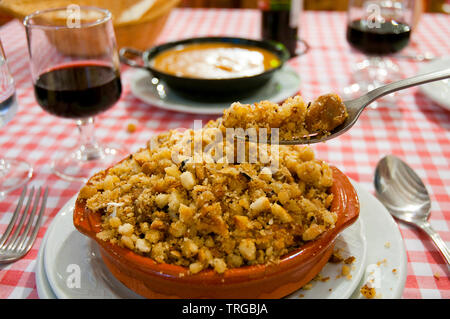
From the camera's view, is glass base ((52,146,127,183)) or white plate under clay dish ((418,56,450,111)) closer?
glass base ((52,146,127,183))

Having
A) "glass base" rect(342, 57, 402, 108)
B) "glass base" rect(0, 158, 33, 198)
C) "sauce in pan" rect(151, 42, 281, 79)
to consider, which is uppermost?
"sauce in pan" rect(151, 42, 281, 79)

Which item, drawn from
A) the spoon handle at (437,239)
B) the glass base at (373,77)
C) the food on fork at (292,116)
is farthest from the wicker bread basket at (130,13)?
the spoon handle at (437,239)

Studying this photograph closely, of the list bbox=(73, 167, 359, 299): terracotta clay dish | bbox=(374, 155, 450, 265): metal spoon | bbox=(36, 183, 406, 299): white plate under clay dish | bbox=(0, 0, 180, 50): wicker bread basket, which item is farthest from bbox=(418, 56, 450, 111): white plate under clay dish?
bbox=(0, 0, 180, 50): wicker bread basket

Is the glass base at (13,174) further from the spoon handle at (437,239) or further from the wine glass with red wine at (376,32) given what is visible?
the wine glass with red wine at (376,32)

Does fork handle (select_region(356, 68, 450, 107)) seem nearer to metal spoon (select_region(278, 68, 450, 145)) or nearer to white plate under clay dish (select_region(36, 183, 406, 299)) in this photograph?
metal spoon (select_region(278, 68, 450, 145))

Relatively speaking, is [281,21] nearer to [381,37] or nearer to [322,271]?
[381,37]

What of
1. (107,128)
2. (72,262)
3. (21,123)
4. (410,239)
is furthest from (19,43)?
(410,239)

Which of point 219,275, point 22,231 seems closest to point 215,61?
point 22,231
